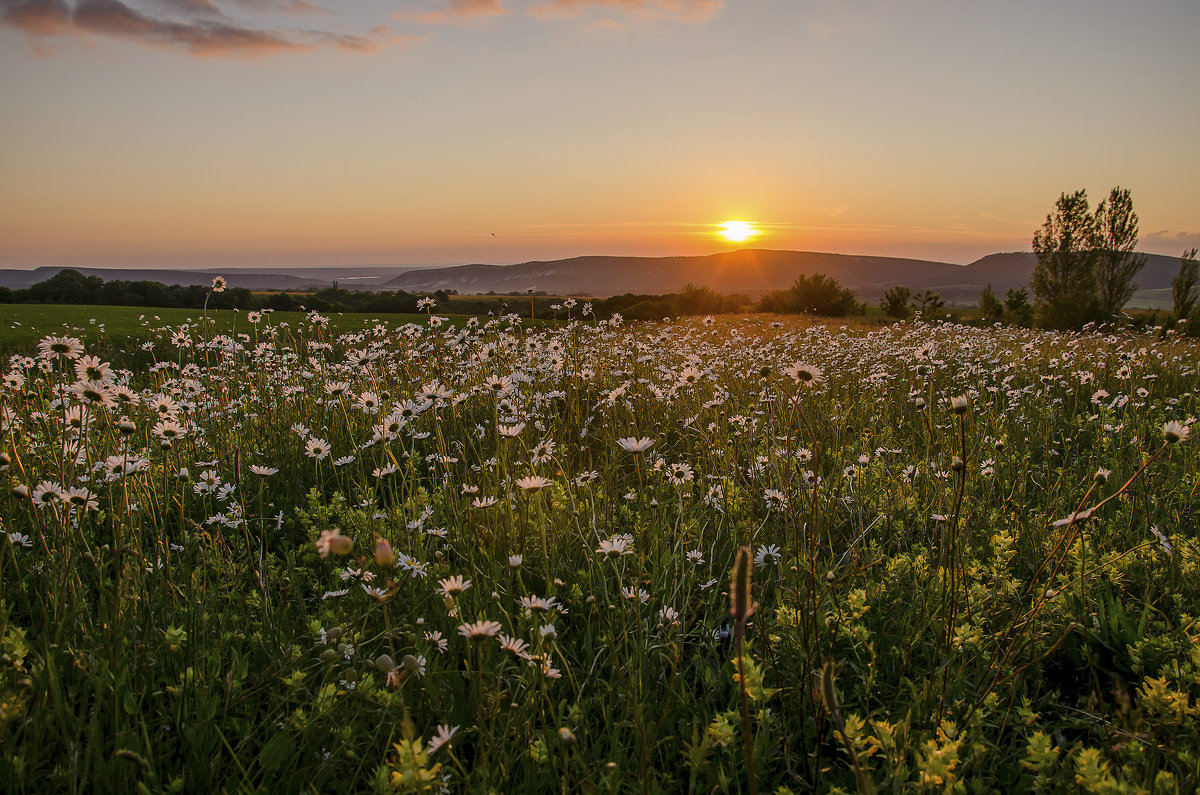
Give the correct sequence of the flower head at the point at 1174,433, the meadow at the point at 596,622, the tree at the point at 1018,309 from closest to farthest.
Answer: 1. the meadow at the point at 596,622
2. the flower head at the point at 1174,433
3. the tree at the point at 1018,309

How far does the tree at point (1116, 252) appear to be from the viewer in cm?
4681

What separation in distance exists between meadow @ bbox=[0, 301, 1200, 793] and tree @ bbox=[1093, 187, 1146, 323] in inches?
2196

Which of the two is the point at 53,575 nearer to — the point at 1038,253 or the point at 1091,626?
the point at 1091,626

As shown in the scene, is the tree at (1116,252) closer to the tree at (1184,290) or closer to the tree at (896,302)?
the tree at (1184,290)

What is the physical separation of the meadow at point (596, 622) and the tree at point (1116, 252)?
55.8 metres

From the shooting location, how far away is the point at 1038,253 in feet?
161

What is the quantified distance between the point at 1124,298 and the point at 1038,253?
22.7ft

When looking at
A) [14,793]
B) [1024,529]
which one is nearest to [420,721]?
[14,793]

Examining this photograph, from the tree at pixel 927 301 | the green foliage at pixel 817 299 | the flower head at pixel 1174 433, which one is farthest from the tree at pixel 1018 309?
the flower head at pixel 1174 433

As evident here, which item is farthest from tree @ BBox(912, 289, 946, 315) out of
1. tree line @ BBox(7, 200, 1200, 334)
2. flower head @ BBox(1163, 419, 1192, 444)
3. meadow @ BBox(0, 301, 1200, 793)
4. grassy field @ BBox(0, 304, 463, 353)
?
flower head @ BBox(1163, 419, 1192, 444)

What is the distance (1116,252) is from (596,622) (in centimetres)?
6118

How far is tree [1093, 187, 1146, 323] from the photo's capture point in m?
46.8

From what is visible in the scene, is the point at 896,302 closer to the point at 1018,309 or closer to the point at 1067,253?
the point at 1018,309

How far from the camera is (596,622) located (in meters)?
2.62
